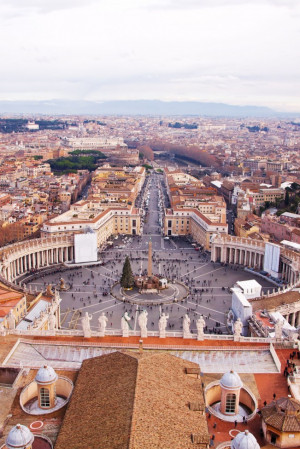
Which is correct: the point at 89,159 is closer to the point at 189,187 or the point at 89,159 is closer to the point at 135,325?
the point at 189,187

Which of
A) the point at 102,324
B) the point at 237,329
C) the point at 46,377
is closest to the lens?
the point at 46,377

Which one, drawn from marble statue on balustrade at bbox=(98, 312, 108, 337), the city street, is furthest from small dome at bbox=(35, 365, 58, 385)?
the city street

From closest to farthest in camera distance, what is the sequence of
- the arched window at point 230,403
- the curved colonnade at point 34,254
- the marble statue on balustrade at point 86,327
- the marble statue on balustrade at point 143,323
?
the arched window at point 230,403 → the marble statue on balustrade at point 143,323 → the marble statue on balustrade at point 86,327 → the curved colonnade at point 34,254

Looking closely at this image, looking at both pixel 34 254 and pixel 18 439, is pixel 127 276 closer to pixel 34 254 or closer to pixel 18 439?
pixel 34 254

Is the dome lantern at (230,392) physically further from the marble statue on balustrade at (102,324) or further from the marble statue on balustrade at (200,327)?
the marble statue on balustrade at (102,324)

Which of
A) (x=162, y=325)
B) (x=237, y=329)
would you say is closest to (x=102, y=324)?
(x=162, y=325)

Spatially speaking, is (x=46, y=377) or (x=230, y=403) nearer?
(x=46, y=377)

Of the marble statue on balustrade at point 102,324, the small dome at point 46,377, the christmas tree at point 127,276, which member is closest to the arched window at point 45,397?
the small dome at point 46,377
